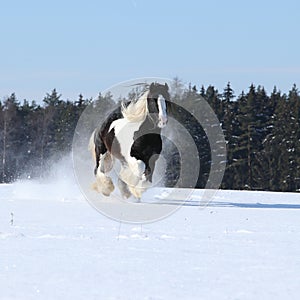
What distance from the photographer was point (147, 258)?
19.0 ft

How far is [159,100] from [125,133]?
1.00 meters

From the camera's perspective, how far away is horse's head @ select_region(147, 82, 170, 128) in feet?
35.7

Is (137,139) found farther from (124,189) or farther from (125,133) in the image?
(124,189)

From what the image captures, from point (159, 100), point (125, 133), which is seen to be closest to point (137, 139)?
point (125, 133)

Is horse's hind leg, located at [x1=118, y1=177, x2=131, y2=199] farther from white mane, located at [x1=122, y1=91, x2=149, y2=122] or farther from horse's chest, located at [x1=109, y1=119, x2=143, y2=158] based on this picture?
white mane, located at [x1=122, y1=91, x2=149, y2=122]

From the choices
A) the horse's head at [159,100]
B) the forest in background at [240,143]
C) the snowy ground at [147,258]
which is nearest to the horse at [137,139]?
the horse's head at [159,100]

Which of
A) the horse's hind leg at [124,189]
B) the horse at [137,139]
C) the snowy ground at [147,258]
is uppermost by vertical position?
the horse at [137,139]

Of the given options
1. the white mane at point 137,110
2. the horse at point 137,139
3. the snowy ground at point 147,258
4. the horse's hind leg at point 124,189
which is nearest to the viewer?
the snowy ground at point 147,258

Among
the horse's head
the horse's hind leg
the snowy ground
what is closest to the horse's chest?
the horse's head

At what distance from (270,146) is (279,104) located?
299 centimetres

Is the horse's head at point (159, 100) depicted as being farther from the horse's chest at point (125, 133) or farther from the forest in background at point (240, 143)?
the forest in background at point (240, 143)

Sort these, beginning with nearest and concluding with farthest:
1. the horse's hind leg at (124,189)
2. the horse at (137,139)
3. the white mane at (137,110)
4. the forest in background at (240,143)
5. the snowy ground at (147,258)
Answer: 1. the snowy ground at (147,258)
2. the horse at (137,139)
3. the white mane at (137,110)
4. the horse's hind leg at (124,189)
5. the forest in background at (240,143)

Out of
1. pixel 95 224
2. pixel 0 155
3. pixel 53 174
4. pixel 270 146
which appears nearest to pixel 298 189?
pixel 270 146

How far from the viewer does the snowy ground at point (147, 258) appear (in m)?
4.50
